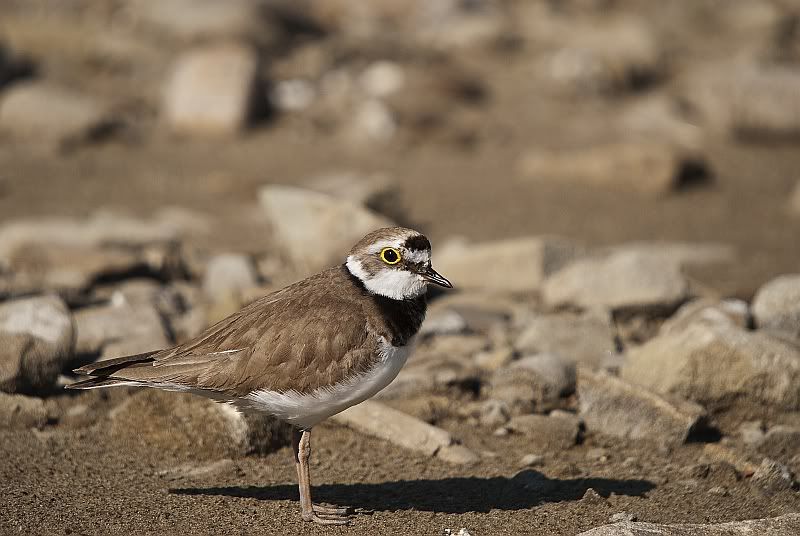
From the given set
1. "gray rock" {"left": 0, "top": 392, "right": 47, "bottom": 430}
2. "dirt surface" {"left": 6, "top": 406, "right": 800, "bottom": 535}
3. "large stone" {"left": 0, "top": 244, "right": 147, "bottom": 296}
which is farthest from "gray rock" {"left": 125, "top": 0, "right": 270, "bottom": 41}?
"dirt surface" {"left": 6, "top": 406, "right": 800, "bottom": 535}

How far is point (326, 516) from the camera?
5.37 meters

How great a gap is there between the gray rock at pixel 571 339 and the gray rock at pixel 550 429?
1039 mm

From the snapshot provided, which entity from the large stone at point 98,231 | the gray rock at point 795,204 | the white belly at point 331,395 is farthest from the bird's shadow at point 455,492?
the gray rock at point 795,204

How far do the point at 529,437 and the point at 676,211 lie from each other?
7.07m

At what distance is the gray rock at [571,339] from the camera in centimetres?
791

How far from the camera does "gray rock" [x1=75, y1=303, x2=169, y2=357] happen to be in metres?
7.66

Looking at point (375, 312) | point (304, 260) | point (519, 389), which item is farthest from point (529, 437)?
point (304, 260)

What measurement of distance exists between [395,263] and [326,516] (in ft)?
4.46

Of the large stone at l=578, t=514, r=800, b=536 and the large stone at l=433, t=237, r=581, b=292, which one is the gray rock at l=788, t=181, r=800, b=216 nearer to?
the large stone at l=433, t=237, r=581, b=292

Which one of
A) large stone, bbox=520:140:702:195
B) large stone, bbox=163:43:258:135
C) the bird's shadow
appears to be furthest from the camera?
large stone, bbox=163:43:258:135

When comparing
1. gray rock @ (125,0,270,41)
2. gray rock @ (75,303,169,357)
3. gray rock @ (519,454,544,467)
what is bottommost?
gray rock @ (519,454,544,467)

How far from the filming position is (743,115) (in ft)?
50.6

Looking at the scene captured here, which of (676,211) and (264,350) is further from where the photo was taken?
(676,211)

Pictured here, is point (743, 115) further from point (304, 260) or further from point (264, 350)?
point (264, 350)
